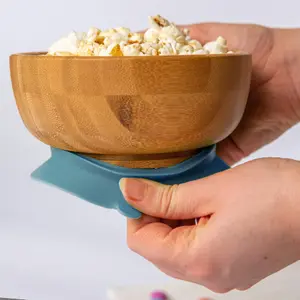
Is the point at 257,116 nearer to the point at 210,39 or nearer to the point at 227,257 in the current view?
the point at 210,39

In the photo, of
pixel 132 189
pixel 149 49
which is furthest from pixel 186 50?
pixel 132 189

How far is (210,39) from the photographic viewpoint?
3.25ft

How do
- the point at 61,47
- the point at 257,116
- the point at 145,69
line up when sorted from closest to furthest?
1. the point at 145,69
2. the point at 61,47
3. the point at 257,116

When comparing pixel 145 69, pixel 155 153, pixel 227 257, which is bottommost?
pixel 227 257

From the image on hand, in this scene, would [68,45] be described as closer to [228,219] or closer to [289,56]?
[228,219]

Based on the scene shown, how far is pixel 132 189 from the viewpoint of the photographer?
676mm

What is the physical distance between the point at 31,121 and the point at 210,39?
1.32 feet

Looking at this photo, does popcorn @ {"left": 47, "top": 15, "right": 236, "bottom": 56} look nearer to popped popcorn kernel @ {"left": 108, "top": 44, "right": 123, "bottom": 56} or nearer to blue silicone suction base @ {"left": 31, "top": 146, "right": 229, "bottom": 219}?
popped popcorn kernel @ {"left": 108, "top": 44, "right": 123, "bottom": 56}

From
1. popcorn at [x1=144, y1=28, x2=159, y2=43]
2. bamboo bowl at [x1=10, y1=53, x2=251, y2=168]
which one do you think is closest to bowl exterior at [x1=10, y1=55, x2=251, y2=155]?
bamboo bowl at [x1=10, y1=53, x2=251, y2=168]

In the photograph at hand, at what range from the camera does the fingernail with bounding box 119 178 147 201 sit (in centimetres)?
67

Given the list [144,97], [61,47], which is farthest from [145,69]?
[61,47]

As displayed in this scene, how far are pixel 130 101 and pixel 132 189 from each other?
11 centimetres

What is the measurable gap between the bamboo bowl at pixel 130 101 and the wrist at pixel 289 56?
329mm

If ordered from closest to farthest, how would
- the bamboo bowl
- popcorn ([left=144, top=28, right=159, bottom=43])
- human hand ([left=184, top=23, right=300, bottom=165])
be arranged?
the bamboo bowl
popcorn ([left=144, top=28, right=159, bottom=43])
human hand ([left=184, top=23, right=300, bottom=165])
